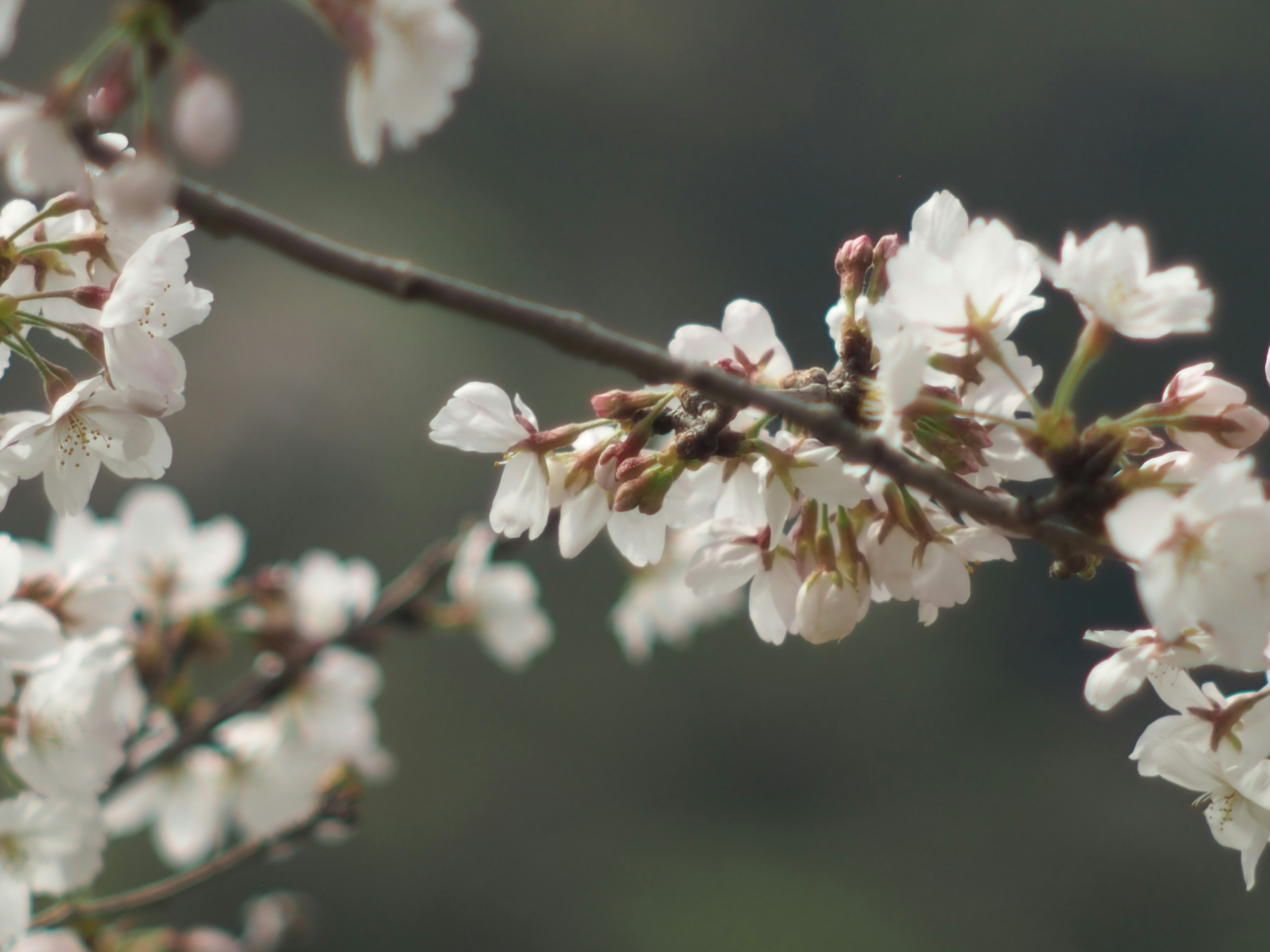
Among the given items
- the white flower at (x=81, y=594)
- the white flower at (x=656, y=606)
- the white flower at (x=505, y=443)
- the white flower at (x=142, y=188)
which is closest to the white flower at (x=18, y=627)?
the white flower at (x=81, y=594)

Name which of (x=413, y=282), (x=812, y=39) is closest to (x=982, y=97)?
(x=812, y=39)

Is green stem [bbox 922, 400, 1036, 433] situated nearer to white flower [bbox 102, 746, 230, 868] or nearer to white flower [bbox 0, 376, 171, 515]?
white flower [bbox 0, 376, 171, 515]

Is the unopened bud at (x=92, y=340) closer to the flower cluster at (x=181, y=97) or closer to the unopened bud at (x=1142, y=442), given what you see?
the flower cluster at (x=181, y=97)

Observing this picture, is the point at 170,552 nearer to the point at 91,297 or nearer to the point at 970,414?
the point at 91,297

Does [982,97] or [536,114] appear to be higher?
[982,97]

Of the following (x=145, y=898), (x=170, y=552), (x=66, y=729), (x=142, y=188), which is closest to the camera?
(x=142, y=188)

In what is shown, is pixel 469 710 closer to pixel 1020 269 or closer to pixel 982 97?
pixel 982 97

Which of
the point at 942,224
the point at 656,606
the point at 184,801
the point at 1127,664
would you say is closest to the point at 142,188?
the point at 942,224
